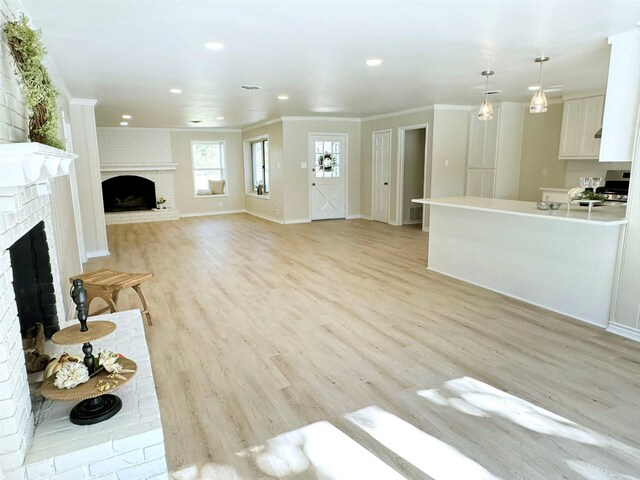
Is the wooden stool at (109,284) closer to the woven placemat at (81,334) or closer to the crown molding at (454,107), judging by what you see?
the woven placemat at (81,334)

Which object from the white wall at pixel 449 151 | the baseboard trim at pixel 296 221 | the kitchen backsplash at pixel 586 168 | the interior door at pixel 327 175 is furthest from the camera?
the interior door at pixel 327 175

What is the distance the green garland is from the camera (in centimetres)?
182

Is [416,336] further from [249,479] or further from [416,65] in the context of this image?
[416,65]

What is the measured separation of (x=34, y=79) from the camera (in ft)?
6.17

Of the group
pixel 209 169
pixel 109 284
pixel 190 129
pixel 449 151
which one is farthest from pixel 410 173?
pixel 109 284

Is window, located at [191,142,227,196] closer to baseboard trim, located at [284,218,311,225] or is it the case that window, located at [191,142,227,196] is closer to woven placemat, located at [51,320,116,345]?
baseboard trim, located at [284,218,311,225]

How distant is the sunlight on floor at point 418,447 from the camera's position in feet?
6.09

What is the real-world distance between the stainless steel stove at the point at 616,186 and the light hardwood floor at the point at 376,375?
122 inches

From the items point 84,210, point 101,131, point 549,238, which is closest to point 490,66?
point 549,238

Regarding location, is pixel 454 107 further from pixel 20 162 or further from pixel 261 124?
pixel 20 162

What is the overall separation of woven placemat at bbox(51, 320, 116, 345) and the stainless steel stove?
255 inches

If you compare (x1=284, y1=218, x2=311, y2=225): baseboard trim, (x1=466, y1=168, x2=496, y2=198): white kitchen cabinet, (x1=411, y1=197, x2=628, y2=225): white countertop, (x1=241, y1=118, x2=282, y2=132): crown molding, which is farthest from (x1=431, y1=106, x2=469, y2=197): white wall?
(x1=241, y1=118, x2=282, y2=132): crown molding

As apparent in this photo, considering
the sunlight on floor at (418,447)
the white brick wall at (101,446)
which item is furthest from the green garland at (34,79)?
the sunlight on floor at (418,447)

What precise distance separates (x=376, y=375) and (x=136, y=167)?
9174 mm
